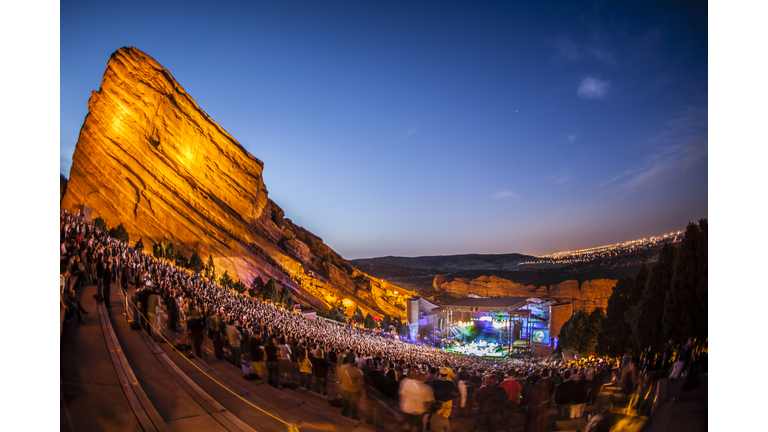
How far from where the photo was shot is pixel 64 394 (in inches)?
92.4

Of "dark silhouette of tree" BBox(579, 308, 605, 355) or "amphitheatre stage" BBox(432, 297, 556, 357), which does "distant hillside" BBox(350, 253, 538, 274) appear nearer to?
"amphitheatre stage" BBox(432, 297, 556, 357)

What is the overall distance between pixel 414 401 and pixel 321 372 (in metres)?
0.89

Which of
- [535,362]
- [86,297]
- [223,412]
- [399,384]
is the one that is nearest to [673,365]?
[535,362]

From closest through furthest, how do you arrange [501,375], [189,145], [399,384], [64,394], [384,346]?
[64,394] < [399,384] < [501,375] < [189,145] < [384,346]

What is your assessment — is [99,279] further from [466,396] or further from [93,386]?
[466,396]

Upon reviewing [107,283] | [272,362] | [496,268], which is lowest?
[272,362]

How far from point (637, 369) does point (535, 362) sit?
1030mm

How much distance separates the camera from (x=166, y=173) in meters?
2.94

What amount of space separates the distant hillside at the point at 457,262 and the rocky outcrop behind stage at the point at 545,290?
0.55 ft

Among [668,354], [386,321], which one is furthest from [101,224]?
[668,354]

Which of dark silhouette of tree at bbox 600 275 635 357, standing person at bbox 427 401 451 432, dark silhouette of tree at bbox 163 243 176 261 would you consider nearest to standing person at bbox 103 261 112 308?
dark silhouette of tree at bbox 163 243 176 261

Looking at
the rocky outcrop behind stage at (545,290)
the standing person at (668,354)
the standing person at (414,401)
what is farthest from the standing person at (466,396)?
the standing person at (668,354)

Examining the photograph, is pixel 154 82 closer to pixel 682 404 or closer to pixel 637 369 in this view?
pixel 637 369

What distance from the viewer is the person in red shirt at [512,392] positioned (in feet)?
8.33
